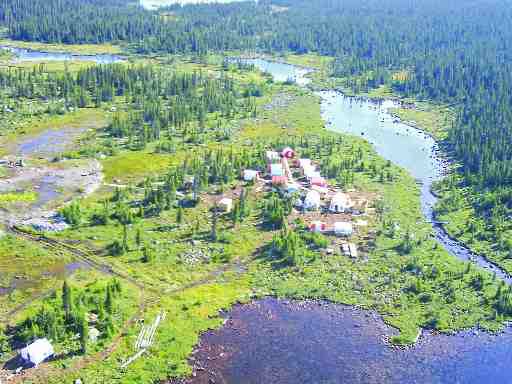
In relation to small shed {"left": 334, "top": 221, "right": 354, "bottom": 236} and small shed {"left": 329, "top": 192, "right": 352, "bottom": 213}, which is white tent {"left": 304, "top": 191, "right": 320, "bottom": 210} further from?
small shed {"left": 334, "top": 221, "right": 354, "bottom": 236}

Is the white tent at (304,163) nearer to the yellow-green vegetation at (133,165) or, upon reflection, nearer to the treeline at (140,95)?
the yellow-green vegetation at (133,165)

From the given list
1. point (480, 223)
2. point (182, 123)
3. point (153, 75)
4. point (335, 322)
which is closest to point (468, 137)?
point (480, 223)

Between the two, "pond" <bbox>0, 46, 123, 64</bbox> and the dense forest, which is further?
"pond" <bbox>0, 46, 123, 64</bbox>

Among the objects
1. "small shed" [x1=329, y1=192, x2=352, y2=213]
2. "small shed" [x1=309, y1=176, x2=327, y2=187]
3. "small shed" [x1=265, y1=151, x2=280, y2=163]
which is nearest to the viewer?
"small shed" [x1=329, y1=192, x2=352, y2=213]

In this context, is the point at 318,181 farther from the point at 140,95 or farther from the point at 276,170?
the point at 140,95

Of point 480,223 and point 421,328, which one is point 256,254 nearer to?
point 421,328

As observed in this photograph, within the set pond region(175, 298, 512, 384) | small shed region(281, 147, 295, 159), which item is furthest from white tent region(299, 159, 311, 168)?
pond region(175, 298, 512, 384)
